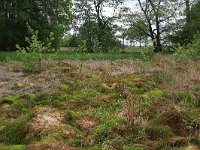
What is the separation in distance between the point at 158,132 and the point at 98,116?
1.96 meters

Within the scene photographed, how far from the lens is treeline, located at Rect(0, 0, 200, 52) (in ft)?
138

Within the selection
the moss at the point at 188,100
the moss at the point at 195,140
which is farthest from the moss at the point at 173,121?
the moss at the point at 188,100

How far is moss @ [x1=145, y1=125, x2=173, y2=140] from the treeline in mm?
25306

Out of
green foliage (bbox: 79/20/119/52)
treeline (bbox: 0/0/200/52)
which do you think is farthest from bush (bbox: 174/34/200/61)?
green foliage (bbox: 79/20/119/52)

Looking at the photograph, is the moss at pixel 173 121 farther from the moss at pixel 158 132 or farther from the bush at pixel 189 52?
the bush at pixel 189 52

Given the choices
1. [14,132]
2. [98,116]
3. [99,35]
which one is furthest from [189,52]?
[99,35]

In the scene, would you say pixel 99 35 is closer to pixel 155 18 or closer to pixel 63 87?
pixel 155 18

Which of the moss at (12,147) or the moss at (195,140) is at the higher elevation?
the moss at (195,140)

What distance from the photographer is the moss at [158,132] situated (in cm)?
846

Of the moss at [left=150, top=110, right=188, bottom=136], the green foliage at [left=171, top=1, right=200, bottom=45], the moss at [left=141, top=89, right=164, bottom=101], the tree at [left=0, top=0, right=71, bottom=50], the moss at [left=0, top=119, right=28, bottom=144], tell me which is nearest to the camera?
the moss at [left=0, top=119, right=28, bottom=144]

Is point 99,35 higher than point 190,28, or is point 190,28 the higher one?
point 190,28

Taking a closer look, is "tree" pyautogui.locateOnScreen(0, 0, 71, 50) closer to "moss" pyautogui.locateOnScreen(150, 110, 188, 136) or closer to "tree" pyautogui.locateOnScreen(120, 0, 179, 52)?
"tree" pyautogui.locateOnScreen(120, 0, 179, 52)

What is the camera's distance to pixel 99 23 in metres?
55.8

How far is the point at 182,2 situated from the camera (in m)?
47.2
